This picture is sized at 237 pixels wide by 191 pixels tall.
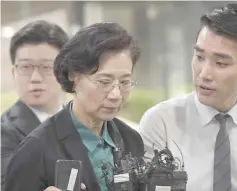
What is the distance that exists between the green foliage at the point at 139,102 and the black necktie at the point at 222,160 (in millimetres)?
1826

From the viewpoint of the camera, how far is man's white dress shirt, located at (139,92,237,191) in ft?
6.54

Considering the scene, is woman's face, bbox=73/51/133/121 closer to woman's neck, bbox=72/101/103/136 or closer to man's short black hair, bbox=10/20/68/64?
woman's neck, bbox=72/101/103/136

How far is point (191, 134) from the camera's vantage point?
2059 millimetres

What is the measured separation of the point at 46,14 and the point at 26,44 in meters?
1.82

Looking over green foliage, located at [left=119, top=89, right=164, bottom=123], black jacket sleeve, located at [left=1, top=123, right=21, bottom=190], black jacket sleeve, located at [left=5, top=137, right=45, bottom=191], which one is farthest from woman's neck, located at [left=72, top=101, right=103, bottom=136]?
green foliage, located at [left=119, top=89, right=164, bottom=123]

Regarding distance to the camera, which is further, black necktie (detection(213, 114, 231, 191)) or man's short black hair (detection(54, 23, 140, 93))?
black necktie (detection(213, 114, 231, 191))

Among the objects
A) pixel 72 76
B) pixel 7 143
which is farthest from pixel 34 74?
pixel 72 76

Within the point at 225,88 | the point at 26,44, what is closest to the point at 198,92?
the point at 225,88

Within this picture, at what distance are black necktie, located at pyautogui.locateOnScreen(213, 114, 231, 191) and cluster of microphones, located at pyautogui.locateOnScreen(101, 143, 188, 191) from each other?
17.0 inches

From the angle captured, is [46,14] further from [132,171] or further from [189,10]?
[132,171]

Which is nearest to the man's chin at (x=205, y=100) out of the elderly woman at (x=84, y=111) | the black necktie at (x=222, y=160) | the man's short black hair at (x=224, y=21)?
the black necktie at (x=222, y=160)

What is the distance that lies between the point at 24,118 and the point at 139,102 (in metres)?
1.91

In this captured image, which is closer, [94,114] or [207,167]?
[94,114]

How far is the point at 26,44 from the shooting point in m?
2.40
